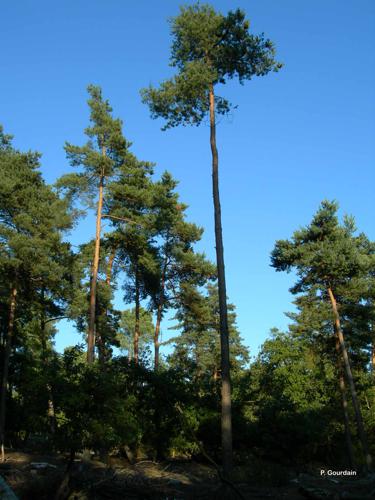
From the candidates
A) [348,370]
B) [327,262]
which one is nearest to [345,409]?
[348,370]

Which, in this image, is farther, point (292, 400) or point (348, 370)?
point (292, 400)

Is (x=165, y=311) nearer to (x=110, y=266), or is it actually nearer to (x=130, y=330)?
(x=110, y=266)

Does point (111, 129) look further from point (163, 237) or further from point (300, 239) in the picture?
point (300, 239)

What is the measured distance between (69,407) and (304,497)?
610 cm

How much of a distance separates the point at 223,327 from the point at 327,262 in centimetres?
1368

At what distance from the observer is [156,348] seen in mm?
26016

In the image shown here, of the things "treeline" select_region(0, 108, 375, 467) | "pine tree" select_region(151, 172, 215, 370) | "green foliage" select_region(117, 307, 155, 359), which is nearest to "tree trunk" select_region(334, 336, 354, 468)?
"treeline" select_region(0, 108, 375, 467)

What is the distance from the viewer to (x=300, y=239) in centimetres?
2625

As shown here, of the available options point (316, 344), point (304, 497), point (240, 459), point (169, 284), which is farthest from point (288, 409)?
point (169, 284)

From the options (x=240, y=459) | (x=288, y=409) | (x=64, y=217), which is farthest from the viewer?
(x=64, y=217)

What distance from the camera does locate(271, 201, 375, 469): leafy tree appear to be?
79.7 ft

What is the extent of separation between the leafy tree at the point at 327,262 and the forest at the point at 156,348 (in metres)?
0.09

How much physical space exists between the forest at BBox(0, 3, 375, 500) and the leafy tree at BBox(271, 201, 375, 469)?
3.4 inches

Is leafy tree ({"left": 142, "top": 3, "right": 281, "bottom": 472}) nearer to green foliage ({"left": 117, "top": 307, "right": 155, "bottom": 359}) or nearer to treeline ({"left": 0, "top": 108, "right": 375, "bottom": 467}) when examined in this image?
treeline ({"left": 0, "top": 108, "right": 375, "bottom": 467})
